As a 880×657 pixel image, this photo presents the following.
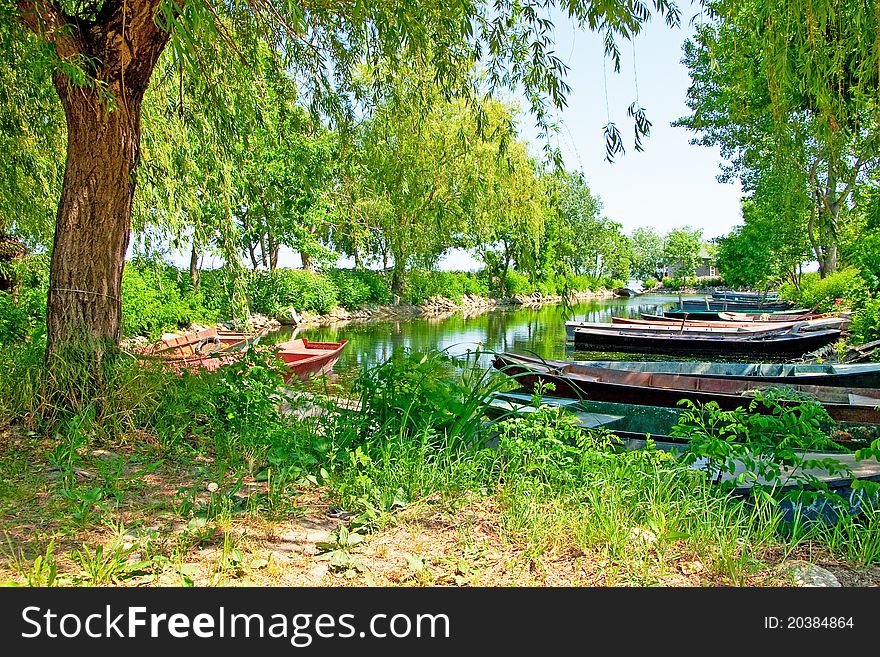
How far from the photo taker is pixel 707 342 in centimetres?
1335

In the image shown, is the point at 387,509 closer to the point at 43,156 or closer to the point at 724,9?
the point at 724,9

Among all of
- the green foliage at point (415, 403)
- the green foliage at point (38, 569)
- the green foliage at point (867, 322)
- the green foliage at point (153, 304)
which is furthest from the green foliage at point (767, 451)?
the green foliage at point (153, 304)

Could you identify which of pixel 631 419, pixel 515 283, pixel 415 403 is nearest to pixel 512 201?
pixel 631 419

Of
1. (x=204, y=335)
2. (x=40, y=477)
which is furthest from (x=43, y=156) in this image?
(x=204, y=335)

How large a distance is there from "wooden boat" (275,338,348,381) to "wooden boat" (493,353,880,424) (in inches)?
104

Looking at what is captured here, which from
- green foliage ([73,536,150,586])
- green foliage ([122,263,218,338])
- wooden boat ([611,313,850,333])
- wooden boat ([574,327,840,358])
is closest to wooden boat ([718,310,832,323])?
wooden boat ([611,313,850,333])

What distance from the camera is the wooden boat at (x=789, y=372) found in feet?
23.4

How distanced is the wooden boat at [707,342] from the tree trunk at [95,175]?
39.8 feet

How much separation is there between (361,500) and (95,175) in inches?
103

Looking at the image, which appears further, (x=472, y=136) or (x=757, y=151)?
(x=472, y=136)

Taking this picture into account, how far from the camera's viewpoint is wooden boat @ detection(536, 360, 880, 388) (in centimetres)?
714
